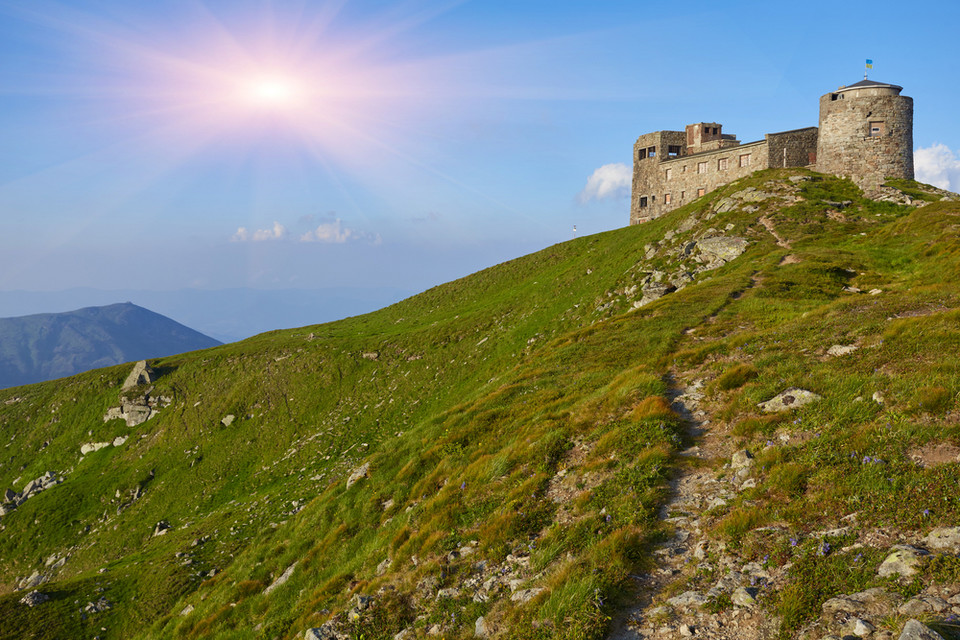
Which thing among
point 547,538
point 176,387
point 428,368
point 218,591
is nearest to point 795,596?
point 547,538

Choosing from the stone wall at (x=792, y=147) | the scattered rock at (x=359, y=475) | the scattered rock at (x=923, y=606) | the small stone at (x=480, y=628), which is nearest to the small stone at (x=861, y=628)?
the scattered rock at (x=923, y=606)

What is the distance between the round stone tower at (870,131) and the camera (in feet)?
184

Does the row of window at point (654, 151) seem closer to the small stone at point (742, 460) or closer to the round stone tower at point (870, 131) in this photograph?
the round stone tower at point (870, 131)

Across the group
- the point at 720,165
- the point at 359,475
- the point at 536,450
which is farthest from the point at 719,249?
the point at 359,475

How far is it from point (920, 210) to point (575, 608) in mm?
51352

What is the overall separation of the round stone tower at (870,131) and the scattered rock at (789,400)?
55520 millimetres

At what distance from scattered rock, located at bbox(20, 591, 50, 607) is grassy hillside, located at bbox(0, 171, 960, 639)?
40 cm

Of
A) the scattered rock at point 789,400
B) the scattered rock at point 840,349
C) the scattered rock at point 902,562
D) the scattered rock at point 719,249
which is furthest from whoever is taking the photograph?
the scattered rock at point 719,249

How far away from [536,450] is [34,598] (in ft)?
101

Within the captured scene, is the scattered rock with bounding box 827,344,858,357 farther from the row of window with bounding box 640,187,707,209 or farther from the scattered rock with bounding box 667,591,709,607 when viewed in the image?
the row of window with bounding box 640,187,707,209

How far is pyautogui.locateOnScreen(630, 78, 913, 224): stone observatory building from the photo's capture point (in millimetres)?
56281

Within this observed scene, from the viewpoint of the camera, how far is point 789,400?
539 inches

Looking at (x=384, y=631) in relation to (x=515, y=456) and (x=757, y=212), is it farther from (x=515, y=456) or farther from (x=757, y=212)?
(x=757, y=212)

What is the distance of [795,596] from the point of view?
771cm
